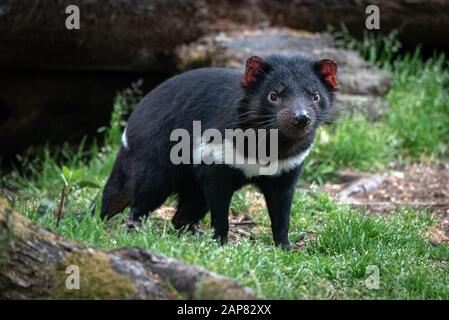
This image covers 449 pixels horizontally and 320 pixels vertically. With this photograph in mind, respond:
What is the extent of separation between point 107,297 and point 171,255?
0.45 meters

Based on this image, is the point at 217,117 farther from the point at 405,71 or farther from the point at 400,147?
the point at 405,71

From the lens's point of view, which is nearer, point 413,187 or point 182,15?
point 413,187

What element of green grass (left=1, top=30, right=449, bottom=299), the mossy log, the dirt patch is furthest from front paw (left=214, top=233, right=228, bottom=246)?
the dirt patch

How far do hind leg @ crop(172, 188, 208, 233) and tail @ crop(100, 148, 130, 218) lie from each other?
1.29ft

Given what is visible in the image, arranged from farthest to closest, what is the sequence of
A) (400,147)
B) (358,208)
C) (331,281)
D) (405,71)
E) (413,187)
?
(405,71) → (400,147) → (413,187) → (358,208) → (331,281)

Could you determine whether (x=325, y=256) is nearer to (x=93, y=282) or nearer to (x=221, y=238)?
(x=221, y=238)

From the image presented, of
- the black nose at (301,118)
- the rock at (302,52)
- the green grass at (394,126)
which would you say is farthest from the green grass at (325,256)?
the rock at (302,52)

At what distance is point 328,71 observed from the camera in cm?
488

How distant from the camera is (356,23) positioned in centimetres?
884

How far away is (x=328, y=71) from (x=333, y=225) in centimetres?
99

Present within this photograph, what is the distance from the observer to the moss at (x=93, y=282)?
3387 mm

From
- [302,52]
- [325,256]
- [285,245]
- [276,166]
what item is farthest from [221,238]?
[302,52]
